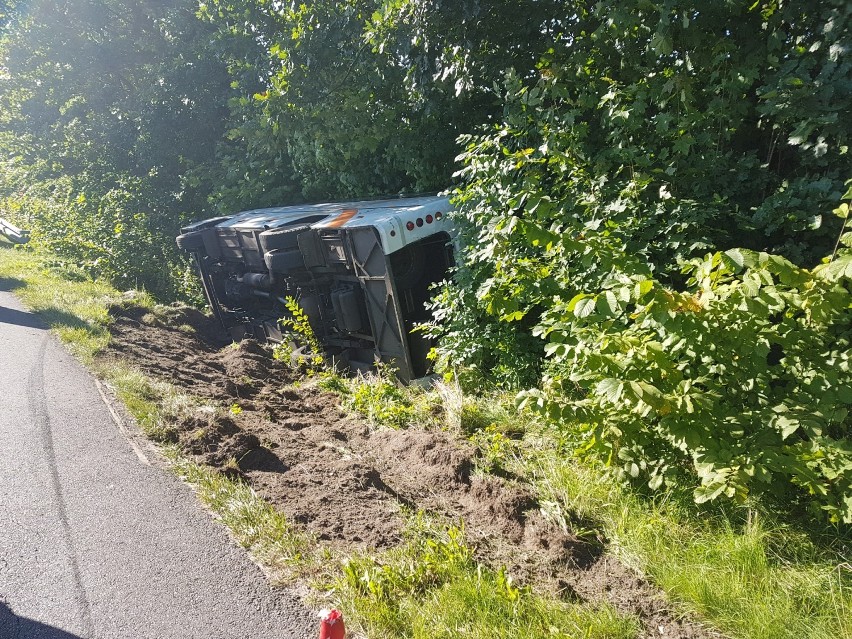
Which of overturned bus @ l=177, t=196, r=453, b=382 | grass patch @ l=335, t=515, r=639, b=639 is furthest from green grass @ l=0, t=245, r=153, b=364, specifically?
grass patch @ l=335, t=515, r=639, b=639

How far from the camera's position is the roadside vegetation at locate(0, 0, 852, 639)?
103 inches

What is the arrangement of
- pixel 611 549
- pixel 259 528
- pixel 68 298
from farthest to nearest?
pixel 68 298, pixel 259 528, pixel 611 549

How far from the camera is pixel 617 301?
8.98 feet

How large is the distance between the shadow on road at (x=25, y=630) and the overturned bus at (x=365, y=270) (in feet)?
14.0

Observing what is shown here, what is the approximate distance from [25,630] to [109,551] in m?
0.55

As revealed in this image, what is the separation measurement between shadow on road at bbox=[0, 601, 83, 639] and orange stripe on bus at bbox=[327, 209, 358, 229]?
4787mm

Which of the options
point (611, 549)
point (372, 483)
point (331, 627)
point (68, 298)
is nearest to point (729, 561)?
point (611, 549)

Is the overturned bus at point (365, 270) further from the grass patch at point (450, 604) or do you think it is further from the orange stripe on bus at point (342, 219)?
the grass patch at point (450, 604)

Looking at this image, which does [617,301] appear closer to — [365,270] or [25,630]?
[25,630]

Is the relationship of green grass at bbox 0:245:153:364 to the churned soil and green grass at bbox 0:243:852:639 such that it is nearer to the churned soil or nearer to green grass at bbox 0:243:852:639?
the churned soil

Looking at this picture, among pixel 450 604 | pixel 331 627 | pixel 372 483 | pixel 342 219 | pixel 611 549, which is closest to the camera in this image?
pixel 331 627

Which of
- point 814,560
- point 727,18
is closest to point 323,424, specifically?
point 814,560

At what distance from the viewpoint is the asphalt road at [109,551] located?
272 cm

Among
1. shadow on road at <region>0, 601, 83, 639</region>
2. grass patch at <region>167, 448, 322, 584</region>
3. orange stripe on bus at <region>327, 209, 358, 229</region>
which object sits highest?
orange stripe on bus at <region>327, 209, 358, 229</region>
